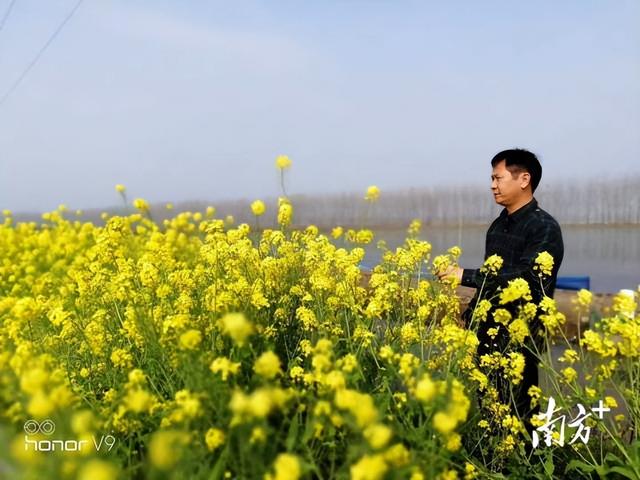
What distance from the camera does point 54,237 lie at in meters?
8.50

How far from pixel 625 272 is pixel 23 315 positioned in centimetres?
1447

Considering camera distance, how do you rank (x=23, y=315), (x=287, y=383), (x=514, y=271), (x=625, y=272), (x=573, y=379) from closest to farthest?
(x=287, y=383), (x=23, y=315), (x=573, y=379), (x=514, y=271), (x=625, y=272)

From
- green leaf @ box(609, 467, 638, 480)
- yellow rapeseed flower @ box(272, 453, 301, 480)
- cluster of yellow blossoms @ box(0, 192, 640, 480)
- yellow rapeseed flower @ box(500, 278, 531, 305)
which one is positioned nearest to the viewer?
yellow rapeseed flower @ box(272, 453, 301, 480)

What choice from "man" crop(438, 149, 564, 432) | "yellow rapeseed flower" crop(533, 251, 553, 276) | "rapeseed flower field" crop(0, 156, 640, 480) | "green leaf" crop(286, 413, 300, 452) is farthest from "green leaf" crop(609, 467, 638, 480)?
"green leaf" crop(286, 413, 300, 452)

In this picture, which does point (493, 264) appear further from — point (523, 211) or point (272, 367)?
point (272, 367)

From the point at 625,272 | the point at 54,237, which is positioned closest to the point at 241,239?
the point at 54,237

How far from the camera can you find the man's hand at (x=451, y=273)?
285 centimetres

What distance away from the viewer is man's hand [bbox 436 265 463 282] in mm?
2848

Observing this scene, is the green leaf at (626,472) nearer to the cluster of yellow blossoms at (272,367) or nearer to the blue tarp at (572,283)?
the cluster of yellow blossoms at (272,367)

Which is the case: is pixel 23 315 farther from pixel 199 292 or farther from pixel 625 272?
pixel 625 272

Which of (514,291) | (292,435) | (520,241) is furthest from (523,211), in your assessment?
(292,435)

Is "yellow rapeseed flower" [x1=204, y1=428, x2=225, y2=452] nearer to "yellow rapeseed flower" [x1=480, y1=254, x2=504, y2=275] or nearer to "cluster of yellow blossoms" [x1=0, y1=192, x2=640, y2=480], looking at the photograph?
"cluster of yellow blossoms" [x1=0, y1=192, x2=640, y2=480]

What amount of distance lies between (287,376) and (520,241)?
1.52 meters

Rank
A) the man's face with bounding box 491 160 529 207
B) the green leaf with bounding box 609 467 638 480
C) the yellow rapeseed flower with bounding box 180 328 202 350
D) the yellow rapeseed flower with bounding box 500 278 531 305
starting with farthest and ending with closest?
the man's face with bounding box 491 160 529 207
the yellow rapeseed flower with bounding box 500 278 531 305
the green leaf with bounding box 609 467 638 480
the yellow rapeseed flower with bounding box 180 328 202 350
